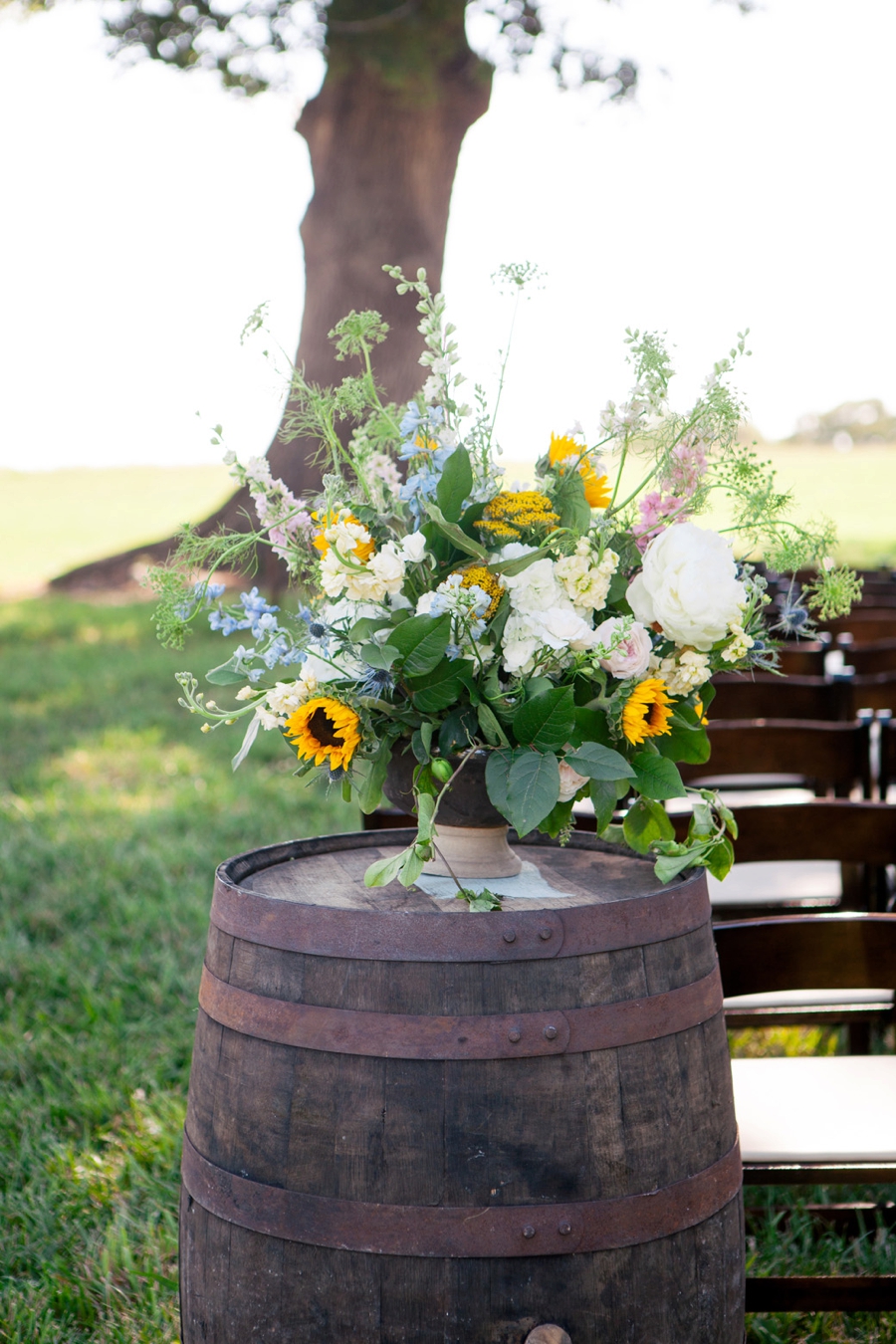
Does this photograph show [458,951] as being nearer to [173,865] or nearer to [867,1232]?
[867,1232]

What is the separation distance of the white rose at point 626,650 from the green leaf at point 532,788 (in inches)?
4.8

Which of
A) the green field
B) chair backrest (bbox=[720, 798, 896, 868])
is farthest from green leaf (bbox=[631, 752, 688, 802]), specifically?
the green field

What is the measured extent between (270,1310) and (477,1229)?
10.6 inches

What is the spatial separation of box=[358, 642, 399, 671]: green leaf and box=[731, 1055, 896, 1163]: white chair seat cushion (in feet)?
3.11

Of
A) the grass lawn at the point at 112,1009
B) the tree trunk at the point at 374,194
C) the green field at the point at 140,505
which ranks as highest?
the tree trunk at the point at 374,194

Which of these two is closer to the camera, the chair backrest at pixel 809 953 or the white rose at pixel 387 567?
the white rose at pixel 387 567

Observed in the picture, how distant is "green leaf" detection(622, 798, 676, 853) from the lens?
1.55 metres

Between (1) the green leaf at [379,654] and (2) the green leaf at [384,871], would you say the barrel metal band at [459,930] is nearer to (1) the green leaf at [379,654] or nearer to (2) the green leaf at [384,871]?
(2) the green leaf at [384,871]

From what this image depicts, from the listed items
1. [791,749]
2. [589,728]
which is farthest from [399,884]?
[791,749]

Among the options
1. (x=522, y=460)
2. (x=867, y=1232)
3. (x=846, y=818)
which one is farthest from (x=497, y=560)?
(x=867, y=1232)

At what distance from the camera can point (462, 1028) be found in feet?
4.20

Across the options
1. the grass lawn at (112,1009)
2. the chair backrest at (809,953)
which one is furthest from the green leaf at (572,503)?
the grass lawn at (112,1009)

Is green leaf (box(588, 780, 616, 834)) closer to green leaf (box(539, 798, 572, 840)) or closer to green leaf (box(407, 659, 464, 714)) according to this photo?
green leaf (box(539, 798, 572, 840))

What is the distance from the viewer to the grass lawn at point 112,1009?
6.73 feet
